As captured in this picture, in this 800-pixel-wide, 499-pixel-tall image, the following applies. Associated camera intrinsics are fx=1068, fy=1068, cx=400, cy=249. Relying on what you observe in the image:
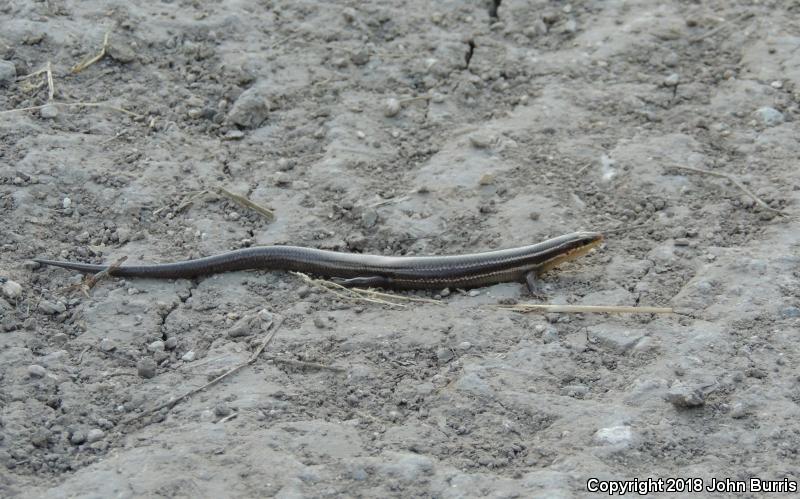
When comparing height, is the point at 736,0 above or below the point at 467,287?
above

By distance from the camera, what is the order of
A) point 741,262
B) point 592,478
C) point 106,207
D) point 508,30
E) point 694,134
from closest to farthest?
point 592,478 → point 741,262 → point 106,207 → point 694,134 → point 508,30

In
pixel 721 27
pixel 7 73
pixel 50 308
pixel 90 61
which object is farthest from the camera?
pixel 721 27

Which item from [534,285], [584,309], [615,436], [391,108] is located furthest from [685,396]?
[391,108]

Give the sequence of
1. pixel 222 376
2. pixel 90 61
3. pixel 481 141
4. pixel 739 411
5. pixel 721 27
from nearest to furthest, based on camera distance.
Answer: pixel 739 411
pixel 222 376
pixel 481 141
pixel 90 61
pixel 721 27

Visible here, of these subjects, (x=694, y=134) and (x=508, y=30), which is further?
(x=508, y=30)

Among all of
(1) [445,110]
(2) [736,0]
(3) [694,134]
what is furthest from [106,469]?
(2) [736,0]

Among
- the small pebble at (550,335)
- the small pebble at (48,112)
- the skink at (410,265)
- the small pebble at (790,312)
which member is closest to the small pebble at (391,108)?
the skink at (410,265)

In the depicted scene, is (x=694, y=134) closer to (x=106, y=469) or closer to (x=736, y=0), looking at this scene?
(x=736, y=0)

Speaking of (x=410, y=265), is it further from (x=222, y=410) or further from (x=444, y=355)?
(x=222, y=410)
